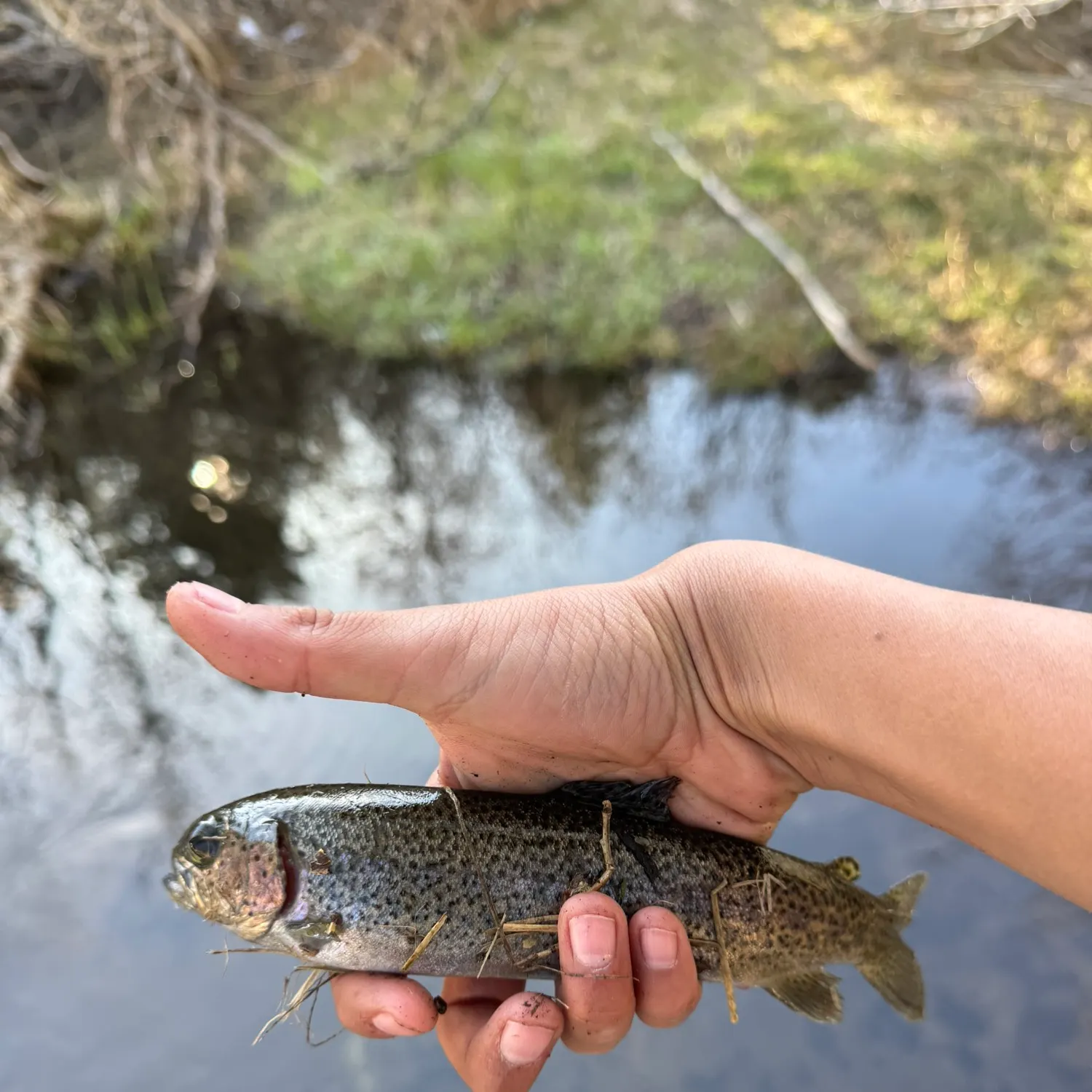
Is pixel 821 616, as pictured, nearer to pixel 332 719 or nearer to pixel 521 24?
pixel 332 719

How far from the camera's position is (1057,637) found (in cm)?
203

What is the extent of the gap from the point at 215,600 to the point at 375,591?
3.31 metres

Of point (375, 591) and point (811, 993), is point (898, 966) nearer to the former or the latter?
point (811, 993)

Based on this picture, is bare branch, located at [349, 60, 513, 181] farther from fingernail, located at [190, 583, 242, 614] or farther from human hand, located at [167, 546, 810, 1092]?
fingernail, located at [190, 583, 242, 614]

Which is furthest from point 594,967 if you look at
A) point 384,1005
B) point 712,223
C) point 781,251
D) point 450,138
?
point 450,138

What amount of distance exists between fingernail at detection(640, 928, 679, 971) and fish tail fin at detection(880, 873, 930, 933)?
0.94 metres

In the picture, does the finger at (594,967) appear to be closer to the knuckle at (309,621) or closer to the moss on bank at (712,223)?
the knuckle at (309,621)

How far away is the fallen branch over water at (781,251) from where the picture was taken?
6387 mm

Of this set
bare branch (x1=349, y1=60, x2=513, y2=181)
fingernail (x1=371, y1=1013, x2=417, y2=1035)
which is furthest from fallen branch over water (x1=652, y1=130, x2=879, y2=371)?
fingernail (x1=371, y1=1013, x2=417, y2=1035)

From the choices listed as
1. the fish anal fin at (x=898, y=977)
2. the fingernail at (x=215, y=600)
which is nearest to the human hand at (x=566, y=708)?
the fingernail at (x=215, y=600)

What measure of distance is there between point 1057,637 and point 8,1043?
16.0 feet

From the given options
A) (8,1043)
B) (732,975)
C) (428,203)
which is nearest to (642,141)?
(428,203)

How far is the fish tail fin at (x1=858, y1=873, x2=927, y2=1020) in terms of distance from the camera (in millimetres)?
2699

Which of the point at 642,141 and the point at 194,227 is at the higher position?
the point at 642,141
